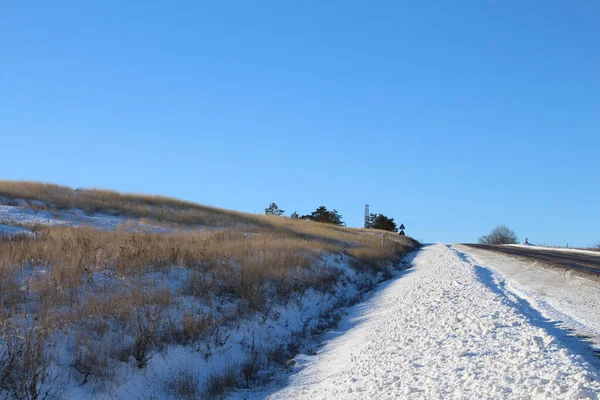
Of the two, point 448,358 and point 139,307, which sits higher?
point 448,358

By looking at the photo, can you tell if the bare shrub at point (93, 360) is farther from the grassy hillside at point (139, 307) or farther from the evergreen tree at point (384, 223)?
the evergreen tree at point (384, 223)

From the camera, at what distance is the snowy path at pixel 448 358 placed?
548 centimetres

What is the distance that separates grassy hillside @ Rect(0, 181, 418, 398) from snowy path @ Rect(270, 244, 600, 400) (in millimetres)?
1209

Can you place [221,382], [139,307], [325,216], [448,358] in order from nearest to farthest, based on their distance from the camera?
[448,358] < [221,382] < [139,307] < [325,216]

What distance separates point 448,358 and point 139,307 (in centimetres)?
487

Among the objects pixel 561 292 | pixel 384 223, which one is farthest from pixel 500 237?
pixel 561 292

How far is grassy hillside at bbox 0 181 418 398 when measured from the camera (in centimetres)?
686

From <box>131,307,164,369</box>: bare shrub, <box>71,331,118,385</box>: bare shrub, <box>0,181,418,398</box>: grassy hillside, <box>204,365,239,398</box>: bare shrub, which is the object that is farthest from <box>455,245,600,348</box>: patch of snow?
<box>71,331,118,385</box>: bare shrub

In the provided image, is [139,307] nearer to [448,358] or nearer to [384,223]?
[448,358]

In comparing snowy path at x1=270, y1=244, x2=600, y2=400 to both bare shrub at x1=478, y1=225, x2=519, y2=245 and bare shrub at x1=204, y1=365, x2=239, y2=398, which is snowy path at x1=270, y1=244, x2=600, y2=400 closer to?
bare shrub at x1=204, y1=365, x2=239, y2=398

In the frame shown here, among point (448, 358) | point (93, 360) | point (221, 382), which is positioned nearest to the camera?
point (448, 358)

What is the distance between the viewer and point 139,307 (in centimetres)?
869

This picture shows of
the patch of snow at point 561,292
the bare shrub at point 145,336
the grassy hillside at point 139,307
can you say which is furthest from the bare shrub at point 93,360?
the patch of snow at point 561,292

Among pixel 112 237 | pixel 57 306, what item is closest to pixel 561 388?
pixel 57 306
